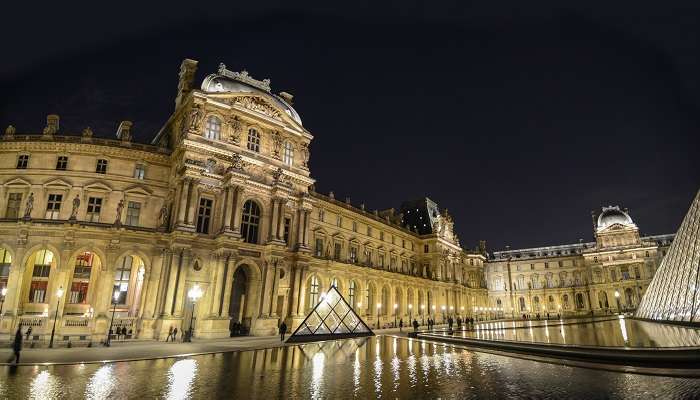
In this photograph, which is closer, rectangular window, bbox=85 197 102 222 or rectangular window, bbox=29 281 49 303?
rectangular window, bbox=85 197 102 222

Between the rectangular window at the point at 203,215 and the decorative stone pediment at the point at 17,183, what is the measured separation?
12.7m

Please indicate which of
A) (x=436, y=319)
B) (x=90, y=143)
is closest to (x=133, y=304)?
(x=90, y=143)

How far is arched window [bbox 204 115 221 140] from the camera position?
31.8 meters

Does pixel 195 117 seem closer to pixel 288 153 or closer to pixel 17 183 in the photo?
pixel 288 153

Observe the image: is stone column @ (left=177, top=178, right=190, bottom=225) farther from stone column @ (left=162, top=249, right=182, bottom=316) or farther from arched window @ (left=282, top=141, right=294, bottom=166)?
arched window @ (left=282, top=141, right=294, bottom=166)

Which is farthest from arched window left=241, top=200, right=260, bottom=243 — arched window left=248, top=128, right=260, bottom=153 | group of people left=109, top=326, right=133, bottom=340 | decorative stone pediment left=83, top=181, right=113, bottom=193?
group of people left=109, top=326, right=133, bottom=340

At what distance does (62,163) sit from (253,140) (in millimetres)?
15370

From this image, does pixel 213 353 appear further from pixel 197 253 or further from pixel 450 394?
pixel 450 394

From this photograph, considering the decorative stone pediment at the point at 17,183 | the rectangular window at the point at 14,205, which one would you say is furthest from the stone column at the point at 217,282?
the decorative stone pediment at the point at 17,183

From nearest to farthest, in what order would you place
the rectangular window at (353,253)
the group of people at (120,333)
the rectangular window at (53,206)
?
the group of people at (120,333)
the rectangular window at (53,206)
the rectangular window at (353,253)

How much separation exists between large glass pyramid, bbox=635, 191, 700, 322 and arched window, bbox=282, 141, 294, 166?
3404cm

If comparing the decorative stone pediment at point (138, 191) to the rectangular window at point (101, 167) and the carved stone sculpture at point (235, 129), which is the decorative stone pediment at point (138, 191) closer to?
the rectangular window at point (101, 167)

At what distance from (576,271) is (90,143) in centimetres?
10029

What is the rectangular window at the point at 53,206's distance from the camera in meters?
28.1
